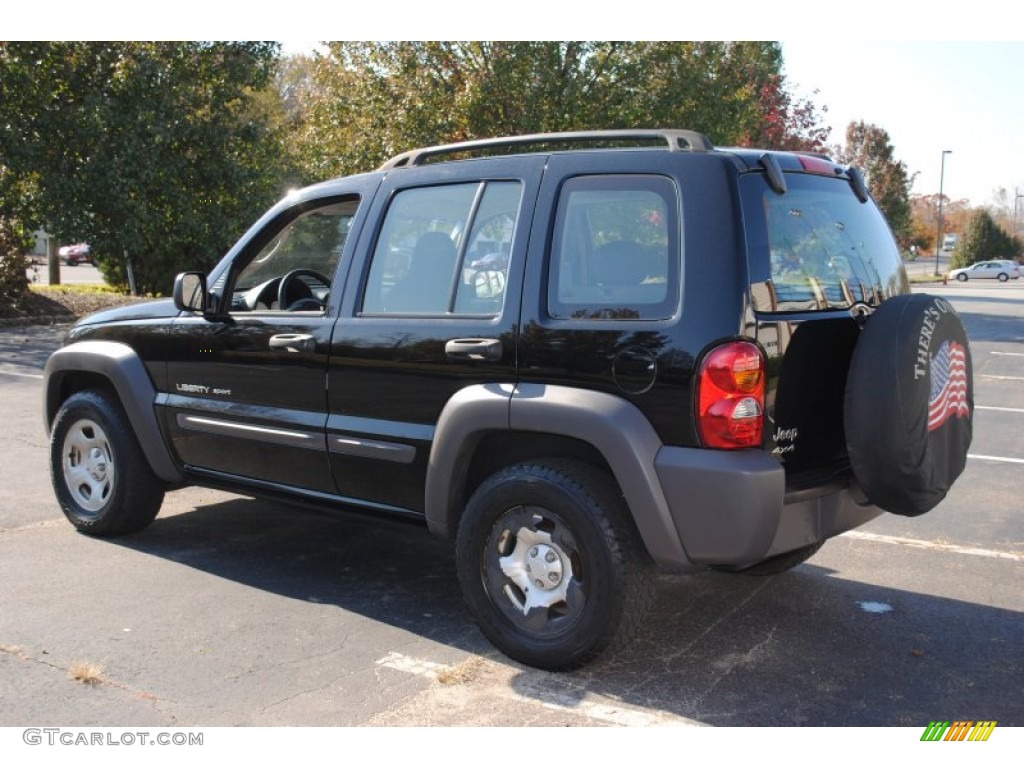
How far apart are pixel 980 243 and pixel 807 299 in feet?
227

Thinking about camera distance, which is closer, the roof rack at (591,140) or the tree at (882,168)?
the roof rack at (591,140)

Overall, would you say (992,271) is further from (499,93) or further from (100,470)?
(100,470)

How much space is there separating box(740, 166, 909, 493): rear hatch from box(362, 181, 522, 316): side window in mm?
1025

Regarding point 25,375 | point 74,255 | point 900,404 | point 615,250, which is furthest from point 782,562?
point 74,255

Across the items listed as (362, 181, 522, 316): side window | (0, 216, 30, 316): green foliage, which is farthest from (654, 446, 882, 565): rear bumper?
(0, 216, 30, 316): green foliage

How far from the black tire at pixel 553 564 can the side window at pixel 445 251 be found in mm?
766

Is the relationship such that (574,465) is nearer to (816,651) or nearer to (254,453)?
(816,651)

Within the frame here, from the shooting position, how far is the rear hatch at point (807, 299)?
3.69 m

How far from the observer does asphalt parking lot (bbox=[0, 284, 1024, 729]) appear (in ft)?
11.8

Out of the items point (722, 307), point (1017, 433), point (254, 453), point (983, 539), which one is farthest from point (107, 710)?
point (1017, 433)

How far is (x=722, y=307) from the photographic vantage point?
11.7 ft

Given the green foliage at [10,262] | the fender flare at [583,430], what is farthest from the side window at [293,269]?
the green foliage at [10,262]

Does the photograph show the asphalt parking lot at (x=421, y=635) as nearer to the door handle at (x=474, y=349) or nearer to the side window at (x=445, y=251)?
the door handle at (x=474, y=349)

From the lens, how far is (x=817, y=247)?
4.02 m
